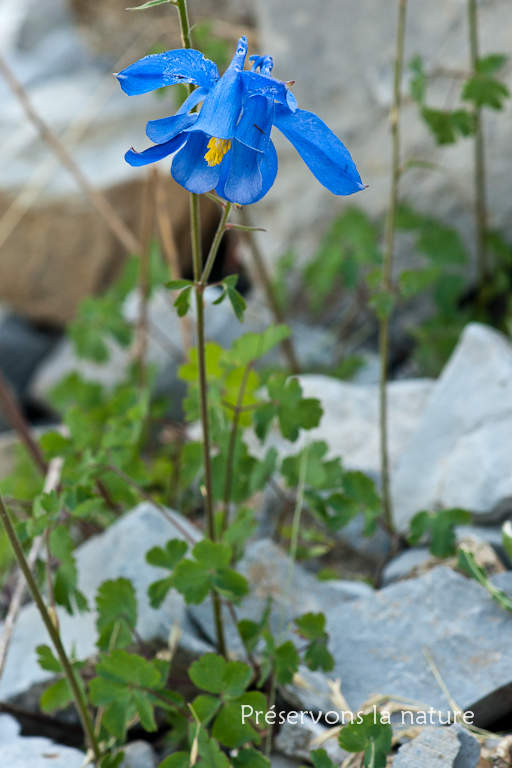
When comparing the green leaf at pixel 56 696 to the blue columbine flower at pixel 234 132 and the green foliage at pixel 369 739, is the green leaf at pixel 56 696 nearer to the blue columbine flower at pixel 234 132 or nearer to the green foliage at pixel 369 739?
the green foliage at pixel 369 739

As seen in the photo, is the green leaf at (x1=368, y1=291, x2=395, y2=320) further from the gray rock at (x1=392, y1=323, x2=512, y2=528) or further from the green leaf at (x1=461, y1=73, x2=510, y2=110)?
the green leaf at (x1=461, y1=73, x2=510, y2=110)

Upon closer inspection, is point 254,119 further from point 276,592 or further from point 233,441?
point 276,592

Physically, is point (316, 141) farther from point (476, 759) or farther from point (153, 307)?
point (153, 307)

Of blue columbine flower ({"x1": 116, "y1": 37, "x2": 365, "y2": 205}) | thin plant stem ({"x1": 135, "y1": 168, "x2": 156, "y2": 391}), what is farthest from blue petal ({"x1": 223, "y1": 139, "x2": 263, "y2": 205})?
thin plant stem ({"x1": 135, "y1": 168, "x2": 156, "y2": 391})

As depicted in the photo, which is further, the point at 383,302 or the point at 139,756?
the point at 383,302

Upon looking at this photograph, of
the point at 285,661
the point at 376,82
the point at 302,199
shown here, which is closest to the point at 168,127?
the point at 285,661

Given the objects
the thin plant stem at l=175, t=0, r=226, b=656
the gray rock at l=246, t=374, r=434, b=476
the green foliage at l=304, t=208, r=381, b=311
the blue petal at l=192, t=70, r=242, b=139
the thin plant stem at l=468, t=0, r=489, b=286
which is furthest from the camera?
the green foliage at l=304, t=208, r=381, b=311
